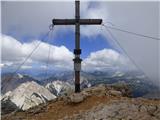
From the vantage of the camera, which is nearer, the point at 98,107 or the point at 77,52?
the point at 98,107

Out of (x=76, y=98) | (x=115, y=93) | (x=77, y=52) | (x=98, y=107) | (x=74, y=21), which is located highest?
(x=74, y=21)

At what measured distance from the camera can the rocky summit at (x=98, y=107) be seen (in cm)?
1970

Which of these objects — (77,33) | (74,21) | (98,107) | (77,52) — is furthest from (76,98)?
(74,21)

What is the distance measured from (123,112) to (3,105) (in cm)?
1564

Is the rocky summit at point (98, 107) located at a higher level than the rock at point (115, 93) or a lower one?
lower

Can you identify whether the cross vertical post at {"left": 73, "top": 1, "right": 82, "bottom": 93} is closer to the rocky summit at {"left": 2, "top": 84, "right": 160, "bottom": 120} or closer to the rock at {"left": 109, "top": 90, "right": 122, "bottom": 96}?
the rocky summit at {"left": 2, "top": 84, "right": 160, "bottom": 120}

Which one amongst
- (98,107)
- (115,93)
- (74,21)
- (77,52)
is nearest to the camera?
(98,107)

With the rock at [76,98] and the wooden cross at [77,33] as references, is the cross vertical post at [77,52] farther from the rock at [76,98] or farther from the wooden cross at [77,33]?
the rock at [76,98]

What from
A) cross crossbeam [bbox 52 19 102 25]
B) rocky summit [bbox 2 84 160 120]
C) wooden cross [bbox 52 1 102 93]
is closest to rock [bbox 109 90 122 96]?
rocky summit [bbox 2 84 160 120]

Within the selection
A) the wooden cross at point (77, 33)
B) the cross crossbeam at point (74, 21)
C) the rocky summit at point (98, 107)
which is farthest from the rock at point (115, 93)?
the cross crossbeam at point (74, 21)

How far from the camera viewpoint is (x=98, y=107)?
2156 centimetres

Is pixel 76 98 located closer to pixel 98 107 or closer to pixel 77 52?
pixel 77 52

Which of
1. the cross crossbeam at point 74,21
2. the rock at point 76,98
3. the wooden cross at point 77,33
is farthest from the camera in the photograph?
the cross crossbeam at point 74,21

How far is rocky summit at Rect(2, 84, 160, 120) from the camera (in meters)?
19.7
